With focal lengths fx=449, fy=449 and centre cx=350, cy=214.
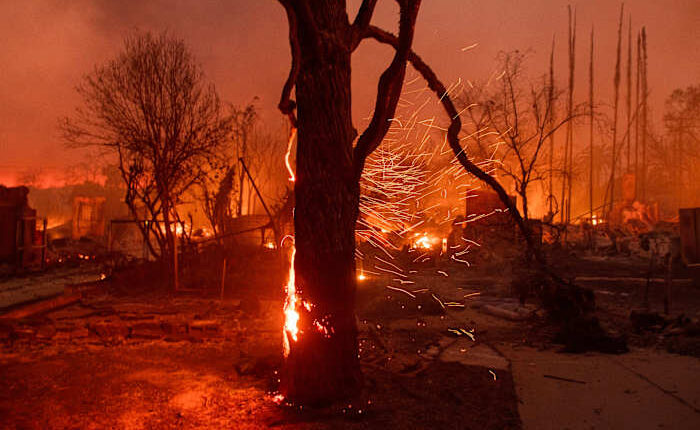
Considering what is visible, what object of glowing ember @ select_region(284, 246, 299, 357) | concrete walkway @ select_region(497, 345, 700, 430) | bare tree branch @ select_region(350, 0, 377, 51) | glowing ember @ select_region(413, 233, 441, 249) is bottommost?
concrete walkway @ select_region(497, 345, 700, 430)

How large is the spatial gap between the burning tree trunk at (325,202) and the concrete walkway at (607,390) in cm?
172

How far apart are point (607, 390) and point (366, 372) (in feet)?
7.88

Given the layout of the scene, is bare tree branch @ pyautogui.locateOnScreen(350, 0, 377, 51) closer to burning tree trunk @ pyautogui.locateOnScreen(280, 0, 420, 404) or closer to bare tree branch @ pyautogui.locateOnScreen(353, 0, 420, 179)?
burning tree trunk @ pyautogui.locateOnScreen(280, 0, 420, 404)

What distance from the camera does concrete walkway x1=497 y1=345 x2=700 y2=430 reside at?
3.78m

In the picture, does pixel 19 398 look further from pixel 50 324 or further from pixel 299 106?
pixel 299 106

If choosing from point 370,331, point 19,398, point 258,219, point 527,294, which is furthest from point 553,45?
point 19,398

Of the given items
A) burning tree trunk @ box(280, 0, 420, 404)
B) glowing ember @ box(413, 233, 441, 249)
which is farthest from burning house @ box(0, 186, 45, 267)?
burning tree trunk @ box(280, 0, 420, 404)

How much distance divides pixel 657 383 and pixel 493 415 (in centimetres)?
213

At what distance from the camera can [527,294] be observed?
7.79m

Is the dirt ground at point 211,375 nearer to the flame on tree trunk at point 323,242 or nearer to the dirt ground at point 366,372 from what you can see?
the dirt ground at point 366,372

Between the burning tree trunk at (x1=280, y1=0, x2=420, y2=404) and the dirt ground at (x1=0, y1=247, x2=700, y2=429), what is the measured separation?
321 mm

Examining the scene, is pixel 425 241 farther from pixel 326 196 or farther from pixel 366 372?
pixel 326 196

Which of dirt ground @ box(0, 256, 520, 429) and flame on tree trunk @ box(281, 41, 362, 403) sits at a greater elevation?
flame on tree trunk @ box(281, 41, 362, 403)

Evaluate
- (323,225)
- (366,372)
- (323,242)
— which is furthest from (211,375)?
(323,225)
